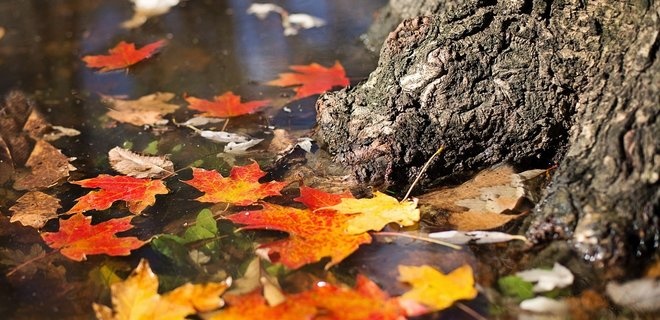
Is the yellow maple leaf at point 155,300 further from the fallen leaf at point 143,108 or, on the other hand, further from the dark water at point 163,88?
the fallen leaf at point 143,108

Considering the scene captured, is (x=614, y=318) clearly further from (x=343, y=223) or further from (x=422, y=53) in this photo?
(x=422, y=53)

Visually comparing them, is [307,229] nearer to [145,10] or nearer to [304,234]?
[304,234]

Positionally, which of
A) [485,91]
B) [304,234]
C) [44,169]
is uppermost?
[485,91]

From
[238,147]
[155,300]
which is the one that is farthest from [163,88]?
[155,300]

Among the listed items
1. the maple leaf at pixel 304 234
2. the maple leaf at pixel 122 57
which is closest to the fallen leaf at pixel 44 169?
the maple leaf at pixel 304 234

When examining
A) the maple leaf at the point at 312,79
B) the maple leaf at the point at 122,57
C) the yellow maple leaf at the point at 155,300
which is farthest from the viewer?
the maple leaf at the point at 122,57

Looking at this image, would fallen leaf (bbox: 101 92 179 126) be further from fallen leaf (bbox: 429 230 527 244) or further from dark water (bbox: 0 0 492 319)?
fallen leaf (bbox: 429 230 527 244)

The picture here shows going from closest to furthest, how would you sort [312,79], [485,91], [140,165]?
[485,91], [140,165], [312,79]
